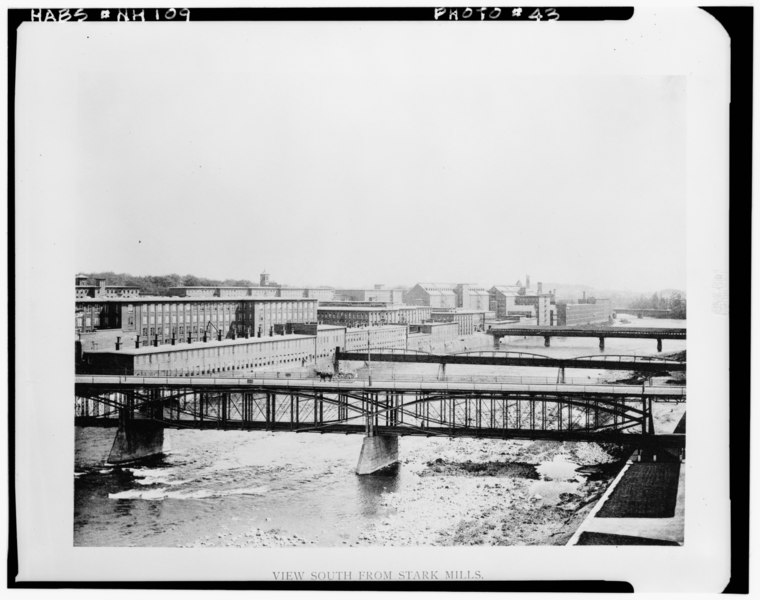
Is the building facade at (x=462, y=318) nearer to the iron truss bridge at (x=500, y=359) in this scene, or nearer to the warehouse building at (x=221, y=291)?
the iron truss bridge at (x=500, y=359)

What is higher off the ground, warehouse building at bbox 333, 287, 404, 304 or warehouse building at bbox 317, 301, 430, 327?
warehouse building at bbox 333, 287, 404, 304

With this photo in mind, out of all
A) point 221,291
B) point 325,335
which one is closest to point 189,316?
point 221,291

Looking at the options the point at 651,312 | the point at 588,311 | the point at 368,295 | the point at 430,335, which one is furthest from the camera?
the point at 430,335

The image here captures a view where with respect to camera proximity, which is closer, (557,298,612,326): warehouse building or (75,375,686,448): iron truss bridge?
(557,298,612,326): warehouse building

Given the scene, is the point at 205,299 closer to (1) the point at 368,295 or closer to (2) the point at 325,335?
(2) the point at 325,335

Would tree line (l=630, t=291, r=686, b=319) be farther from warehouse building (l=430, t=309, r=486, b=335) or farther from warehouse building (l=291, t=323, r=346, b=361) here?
warehouse building (l=291, t=323, r=346, b=361)

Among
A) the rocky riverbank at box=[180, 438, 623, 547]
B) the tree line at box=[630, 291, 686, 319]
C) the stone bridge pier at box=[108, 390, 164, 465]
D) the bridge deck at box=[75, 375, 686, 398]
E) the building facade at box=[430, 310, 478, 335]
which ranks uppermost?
the tree line at box=[630, 291, 686, 319]

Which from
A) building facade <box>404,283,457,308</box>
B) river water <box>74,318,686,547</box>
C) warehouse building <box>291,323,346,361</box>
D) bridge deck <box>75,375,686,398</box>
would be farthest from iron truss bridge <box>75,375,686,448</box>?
building facade <box>404,283,457,308</box>

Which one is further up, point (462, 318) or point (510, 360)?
point (462, 318)
